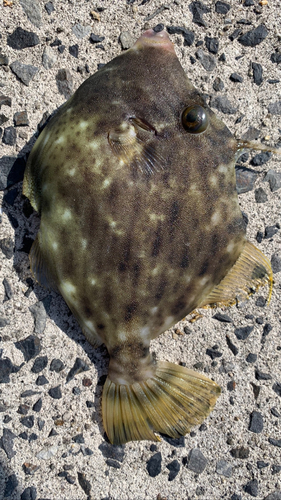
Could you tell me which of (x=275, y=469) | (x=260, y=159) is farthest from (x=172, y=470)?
(x=260, y=159)

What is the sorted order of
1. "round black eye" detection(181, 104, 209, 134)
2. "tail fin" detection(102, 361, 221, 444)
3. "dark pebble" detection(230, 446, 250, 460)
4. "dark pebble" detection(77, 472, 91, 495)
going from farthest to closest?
"dark pebble" detection(230, 446, 250, 460), "dark pebble" detection(77, 472, 91, 495), "tail fin" detection(102, 361, 221, 444), "round black eye" detection(181, 104, 209, 134)

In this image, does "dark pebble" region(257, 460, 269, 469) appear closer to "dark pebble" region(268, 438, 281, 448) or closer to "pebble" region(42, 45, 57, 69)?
"dark pebble" region(268, 438, 281, 448)

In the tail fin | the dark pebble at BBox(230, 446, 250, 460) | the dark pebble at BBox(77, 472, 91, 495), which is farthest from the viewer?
the dark pebble at BBox(230, 446, 250, 460)

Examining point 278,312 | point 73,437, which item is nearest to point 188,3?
point 278,312

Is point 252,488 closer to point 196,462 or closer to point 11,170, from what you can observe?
point 196,462

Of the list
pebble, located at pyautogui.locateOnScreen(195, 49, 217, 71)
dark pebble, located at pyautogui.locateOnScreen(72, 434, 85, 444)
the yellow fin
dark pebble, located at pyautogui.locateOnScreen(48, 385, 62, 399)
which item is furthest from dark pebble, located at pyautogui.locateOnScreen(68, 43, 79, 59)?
dark pebble, located at pyautogui.locateOnScreen(72, 434, 85, 444)

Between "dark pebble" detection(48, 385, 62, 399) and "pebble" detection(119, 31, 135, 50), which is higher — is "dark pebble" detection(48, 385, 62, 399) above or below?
below

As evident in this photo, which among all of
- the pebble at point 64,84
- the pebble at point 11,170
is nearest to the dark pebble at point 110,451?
the pebble at point 11,170

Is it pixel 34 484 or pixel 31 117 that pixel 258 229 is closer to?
pixel 31 117

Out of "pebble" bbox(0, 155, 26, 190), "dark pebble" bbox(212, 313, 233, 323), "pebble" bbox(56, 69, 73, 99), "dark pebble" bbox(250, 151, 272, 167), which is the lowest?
"dark pebble" bbox(212, 313, 233, 323)
